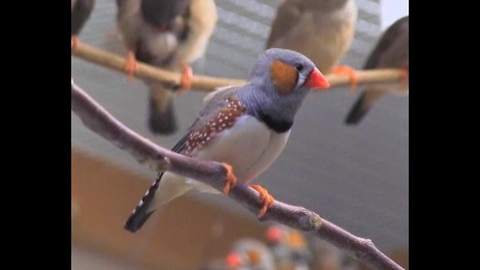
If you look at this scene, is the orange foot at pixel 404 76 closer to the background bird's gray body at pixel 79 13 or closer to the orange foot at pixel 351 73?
the orange foot at pixel 351 73

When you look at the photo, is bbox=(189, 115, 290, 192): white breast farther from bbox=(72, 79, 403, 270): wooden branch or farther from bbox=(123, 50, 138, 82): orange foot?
bbox=(123, 50, 138, 82): orange foot

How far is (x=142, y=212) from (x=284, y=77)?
0.17 m

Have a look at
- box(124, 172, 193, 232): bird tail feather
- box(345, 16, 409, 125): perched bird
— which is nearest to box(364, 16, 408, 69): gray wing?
box(345, 16, 409, 125): perched bird

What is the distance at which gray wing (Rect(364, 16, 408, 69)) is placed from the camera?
0.65 m

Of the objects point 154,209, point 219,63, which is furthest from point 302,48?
point 154,209

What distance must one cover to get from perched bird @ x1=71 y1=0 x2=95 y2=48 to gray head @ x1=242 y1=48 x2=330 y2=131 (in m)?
0.15

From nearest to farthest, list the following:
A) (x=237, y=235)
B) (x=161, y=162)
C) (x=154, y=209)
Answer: (x=161, y=162) < (x=154, y=209) < (x=237, y=235)

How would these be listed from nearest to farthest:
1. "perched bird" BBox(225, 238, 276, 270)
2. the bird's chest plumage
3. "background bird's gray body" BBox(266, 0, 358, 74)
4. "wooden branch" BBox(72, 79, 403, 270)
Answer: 1. "wooden branch" BBox(72, 79, 403, 270)
2. the bird's chest plumage
3. "background bird's gray body" BBox(266, 0, 358, 74)
4. "perched bird" BBox(225, 238, 276, 270)

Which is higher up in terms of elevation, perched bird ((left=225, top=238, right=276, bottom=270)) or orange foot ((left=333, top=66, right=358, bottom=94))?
orange foot ((left=333, top=66, right=358, bottom=94))

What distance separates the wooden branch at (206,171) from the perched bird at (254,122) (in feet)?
0.05

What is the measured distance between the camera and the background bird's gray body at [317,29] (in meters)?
0.62
